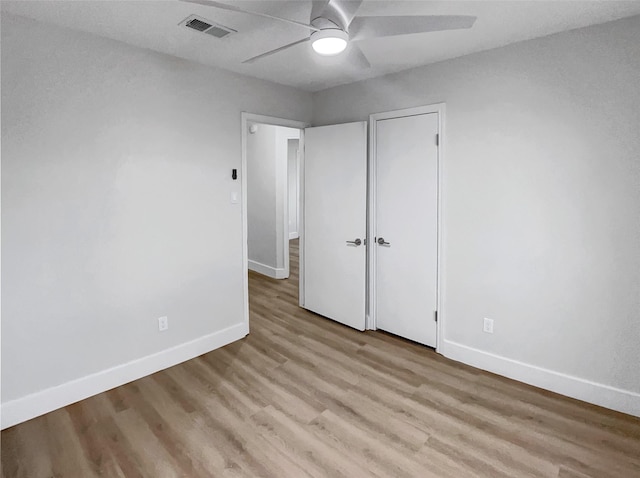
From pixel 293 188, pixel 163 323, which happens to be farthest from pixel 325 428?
pixel 293 188

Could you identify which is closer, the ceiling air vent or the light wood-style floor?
the light wood-style floor

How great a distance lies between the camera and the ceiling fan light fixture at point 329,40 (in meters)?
1.68

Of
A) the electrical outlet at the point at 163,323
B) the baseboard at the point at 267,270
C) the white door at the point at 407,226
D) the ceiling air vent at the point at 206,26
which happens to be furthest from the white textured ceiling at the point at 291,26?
the baseboard at the point at 267,270

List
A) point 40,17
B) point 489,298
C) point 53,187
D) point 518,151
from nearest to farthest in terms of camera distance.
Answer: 1. point 40,17
2. point 53,187
3. point 518,151
4. point 489,298

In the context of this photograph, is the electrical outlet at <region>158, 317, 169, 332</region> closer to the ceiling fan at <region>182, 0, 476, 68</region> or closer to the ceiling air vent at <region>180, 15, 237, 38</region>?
the ceiling air vent at <region>180, 15, 237, 38</region>

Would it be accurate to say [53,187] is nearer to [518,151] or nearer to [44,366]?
[44,366]

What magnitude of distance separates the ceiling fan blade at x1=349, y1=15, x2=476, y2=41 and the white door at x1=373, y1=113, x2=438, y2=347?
1449mm

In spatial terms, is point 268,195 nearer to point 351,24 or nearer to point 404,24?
point 351,24

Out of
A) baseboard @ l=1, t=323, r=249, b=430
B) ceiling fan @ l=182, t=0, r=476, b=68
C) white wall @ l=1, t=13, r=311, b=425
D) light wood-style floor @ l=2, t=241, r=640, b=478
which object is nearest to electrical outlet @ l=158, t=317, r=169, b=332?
white wall @ l=1, t=13, r=311, b=425

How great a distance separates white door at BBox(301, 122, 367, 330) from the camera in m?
3.55

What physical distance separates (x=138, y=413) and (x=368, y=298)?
2.21 metres

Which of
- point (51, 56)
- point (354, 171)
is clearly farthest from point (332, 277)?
point (51, 56)

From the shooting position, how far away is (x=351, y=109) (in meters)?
3.66

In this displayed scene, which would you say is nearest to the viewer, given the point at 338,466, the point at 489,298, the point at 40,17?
the point at 338,466
